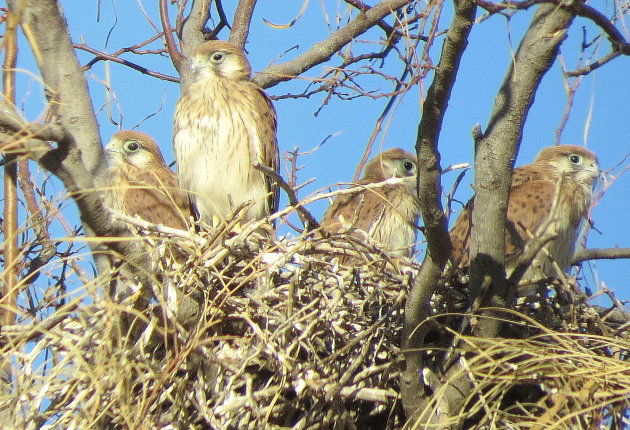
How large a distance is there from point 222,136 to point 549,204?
5.75 ft

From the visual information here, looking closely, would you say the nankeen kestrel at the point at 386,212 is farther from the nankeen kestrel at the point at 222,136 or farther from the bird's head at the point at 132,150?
the bird's head at the point at 132,150

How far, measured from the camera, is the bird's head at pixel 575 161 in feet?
17.7

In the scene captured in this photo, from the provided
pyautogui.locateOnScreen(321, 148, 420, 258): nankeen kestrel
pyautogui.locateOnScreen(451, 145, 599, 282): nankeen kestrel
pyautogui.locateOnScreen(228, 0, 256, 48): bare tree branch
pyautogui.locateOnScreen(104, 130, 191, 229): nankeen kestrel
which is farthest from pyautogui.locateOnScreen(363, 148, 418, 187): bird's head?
pyautogui.locateOnScreen(104, 130, 191, 229): nankeen kestrel

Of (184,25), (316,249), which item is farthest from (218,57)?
(316,249)

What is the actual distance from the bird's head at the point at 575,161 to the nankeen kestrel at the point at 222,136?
159 centimetres

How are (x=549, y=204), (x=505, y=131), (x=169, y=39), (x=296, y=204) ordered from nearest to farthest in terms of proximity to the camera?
(x=505, y=131)
(x=296, y=204)
(x=549, y=204)
(x=169, y=39)

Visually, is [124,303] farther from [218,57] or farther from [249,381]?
[218,57]

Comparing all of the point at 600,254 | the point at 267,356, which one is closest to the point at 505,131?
the point at 267,356

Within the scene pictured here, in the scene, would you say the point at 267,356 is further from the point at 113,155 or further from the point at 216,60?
the point at 113,155

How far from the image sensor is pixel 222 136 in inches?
204

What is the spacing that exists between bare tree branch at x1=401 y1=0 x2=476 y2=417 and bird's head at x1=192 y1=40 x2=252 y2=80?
2411mm

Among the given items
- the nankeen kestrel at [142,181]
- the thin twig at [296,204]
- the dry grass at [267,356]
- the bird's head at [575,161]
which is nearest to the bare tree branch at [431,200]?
the dry grass at [267,356]

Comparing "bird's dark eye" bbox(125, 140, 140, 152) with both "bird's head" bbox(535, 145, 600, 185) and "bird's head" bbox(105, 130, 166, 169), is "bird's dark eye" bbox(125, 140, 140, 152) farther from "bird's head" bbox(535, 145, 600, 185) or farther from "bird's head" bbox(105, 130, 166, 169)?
"bird's head" bbox(535, 145, 600, 185)

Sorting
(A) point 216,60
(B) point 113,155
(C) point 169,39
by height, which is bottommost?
(B) point 113,155
